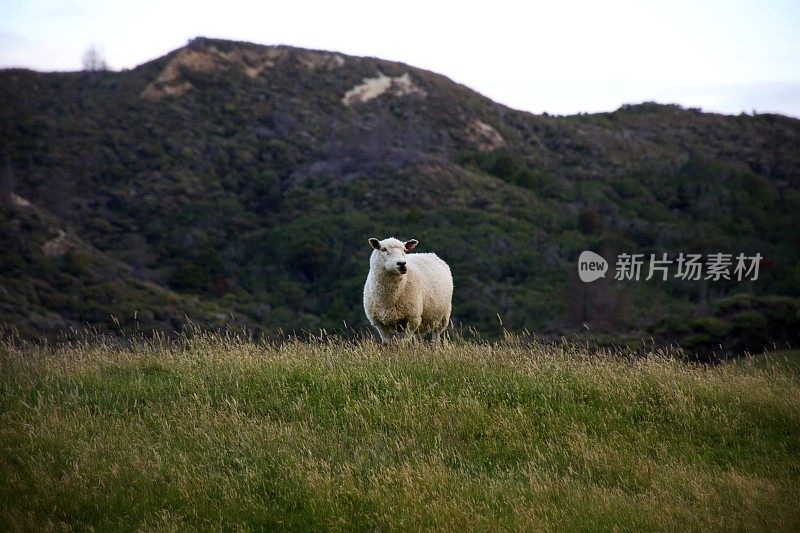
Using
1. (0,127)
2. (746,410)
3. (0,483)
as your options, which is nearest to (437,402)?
(746,410)

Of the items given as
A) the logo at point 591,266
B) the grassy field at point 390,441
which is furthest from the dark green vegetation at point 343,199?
the grassy field at point 390,441

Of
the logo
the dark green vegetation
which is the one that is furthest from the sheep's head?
the logo

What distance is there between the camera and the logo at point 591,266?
53.6 metres

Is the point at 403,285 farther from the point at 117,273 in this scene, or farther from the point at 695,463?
the point at 117,273

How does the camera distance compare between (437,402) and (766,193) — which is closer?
(437,402)

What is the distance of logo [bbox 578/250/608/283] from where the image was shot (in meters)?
53.6

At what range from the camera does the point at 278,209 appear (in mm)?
65875

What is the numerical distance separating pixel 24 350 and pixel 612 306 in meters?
43.3

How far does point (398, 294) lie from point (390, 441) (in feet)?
16.9

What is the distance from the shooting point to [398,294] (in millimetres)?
13969

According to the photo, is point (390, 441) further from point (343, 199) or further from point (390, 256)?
point (343, 199)

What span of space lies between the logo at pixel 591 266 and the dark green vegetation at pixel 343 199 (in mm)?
749

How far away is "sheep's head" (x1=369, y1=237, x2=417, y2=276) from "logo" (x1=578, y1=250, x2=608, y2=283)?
133 feet

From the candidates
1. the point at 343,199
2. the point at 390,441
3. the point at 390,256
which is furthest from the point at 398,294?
the point at 343,199
